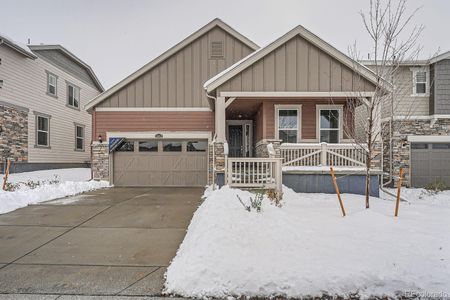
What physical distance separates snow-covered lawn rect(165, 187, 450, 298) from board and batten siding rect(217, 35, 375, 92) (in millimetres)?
4974

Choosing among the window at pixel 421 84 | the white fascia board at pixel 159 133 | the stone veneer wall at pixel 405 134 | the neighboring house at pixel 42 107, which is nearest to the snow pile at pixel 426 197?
the stone veneer wall at pixel 405 134

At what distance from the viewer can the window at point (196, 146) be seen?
12.3 m

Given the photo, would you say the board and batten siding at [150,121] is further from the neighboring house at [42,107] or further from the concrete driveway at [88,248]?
the concrete driveway at [88,248]

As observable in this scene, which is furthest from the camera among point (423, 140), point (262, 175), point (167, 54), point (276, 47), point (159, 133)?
point (167, 54)

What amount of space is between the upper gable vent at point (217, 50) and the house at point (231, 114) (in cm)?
5

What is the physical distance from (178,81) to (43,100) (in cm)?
860

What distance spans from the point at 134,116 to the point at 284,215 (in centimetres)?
Result: 955

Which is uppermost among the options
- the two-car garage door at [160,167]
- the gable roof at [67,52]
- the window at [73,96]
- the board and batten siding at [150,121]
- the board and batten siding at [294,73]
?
the gable roof at [67,52]

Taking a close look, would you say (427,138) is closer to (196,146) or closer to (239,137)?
(239,137)

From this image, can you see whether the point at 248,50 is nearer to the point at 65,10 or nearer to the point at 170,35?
the point at 65,10

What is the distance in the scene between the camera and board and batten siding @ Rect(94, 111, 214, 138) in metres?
12.3

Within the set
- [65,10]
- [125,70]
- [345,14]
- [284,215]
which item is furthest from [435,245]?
[125,70]

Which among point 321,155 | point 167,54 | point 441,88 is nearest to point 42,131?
point 167,54

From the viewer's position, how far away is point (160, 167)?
1210cm
